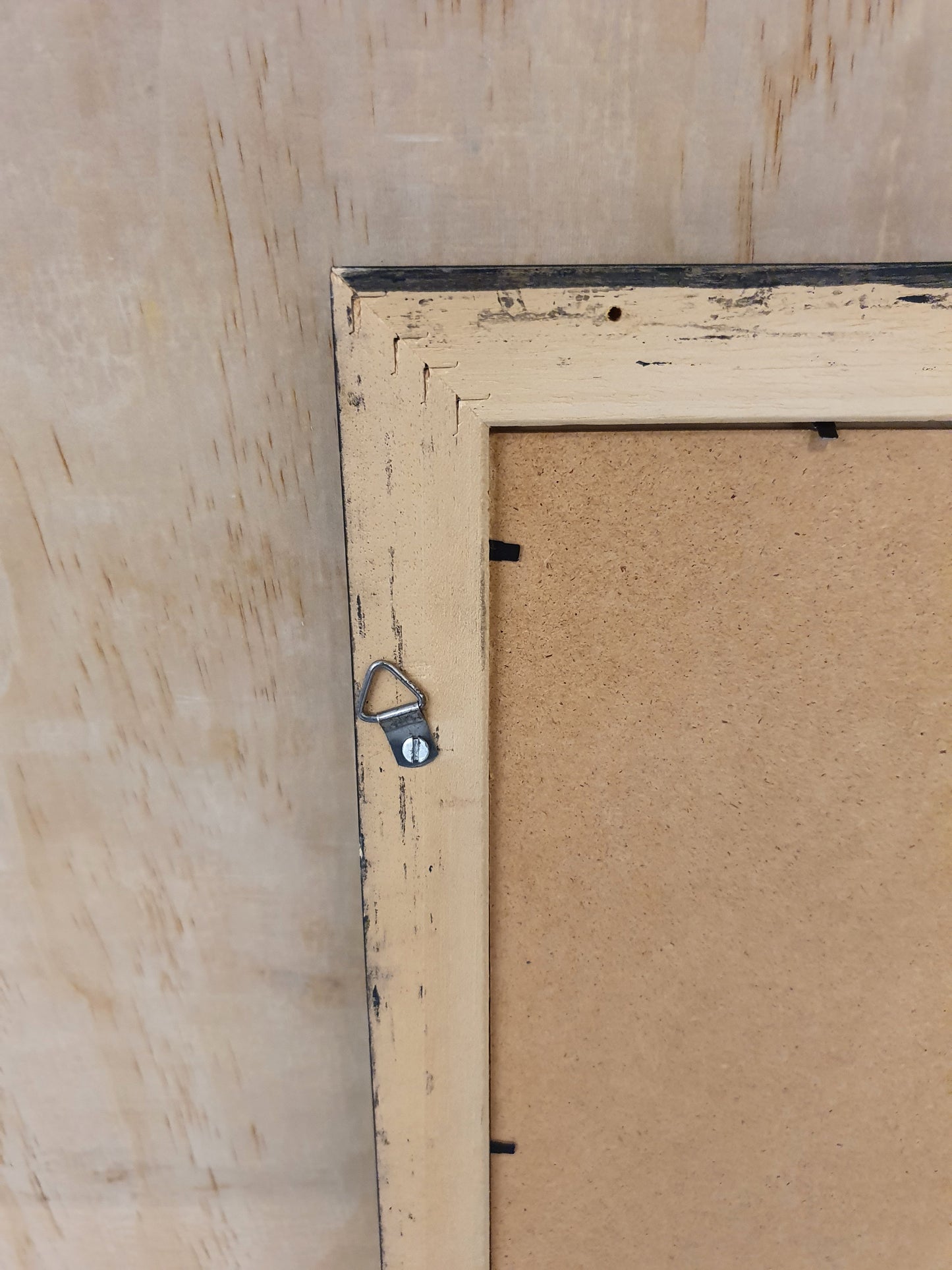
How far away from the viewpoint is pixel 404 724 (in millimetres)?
414

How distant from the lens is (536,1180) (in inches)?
20.7

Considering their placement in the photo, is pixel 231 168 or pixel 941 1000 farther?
pixel 941 1000

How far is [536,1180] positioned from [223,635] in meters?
0.46

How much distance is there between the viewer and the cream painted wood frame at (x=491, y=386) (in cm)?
36

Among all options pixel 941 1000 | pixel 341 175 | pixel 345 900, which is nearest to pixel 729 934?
pixel 941 1000

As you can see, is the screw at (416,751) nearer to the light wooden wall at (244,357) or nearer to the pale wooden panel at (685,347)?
the light wooden wall at (244,357)

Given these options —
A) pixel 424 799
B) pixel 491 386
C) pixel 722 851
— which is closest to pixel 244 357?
pixel 491 386

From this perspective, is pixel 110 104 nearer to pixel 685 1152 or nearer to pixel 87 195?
pixel 87 195

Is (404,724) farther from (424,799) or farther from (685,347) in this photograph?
(685,347)

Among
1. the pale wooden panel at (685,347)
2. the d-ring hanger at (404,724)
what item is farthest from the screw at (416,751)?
the pale wooden panel at (685,347)

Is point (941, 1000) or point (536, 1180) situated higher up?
point (941, 1000)

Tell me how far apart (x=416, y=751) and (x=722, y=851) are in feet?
0.70

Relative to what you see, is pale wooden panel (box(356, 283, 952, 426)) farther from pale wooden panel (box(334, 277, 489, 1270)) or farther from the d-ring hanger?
the d-ring hanger

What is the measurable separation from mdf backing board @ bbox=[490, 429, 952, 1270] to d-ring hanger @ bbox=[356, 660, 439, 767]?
0.17 ft
